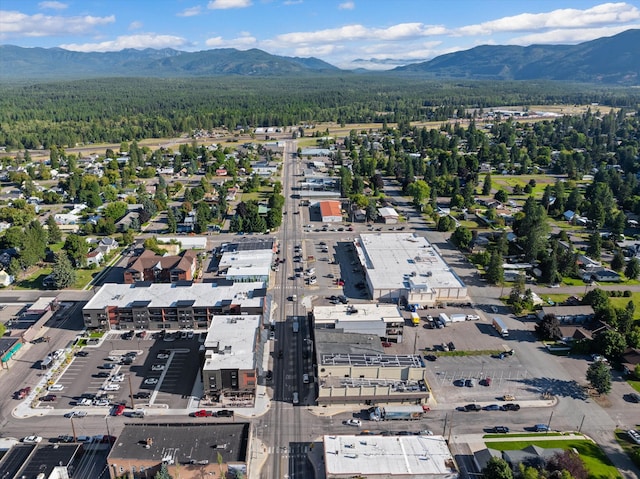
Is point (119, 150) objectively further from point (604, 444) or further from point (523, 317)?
point (604, 444)

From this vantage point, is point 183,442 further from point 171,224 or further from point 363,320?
point 171,224

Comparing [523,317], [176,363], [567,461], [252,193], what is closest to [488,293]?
[523,317]

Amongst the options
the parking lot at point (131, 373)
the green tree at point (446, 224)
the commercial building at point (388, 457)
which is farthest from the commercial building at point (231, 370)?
the green tree at point (446, 224)

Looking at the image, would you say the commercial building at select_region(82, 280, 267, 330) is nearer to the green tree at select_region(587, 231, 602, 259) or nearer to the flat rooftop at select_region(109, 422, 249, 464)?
the flat rooftop at select_region(109, 422, 249, 464)

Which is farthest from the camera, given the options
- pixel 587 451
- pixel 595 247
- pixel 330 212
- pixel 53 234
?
pixel 330 212

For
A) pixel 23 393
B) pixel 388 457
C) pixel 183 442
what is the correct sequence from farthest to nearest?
pixel 23 393, pixel 183 442, pixel 388 457

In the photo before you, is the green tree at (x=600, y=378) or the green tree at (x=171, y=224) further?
the green tree at (x=171, y=224)

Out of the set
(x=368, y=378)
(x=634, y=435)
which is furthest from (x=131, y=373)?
(x=634, y=435)

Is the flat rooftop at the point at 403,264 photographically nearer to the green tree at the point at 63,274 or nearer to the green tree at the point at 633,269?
the green tree at the point at 633,269
